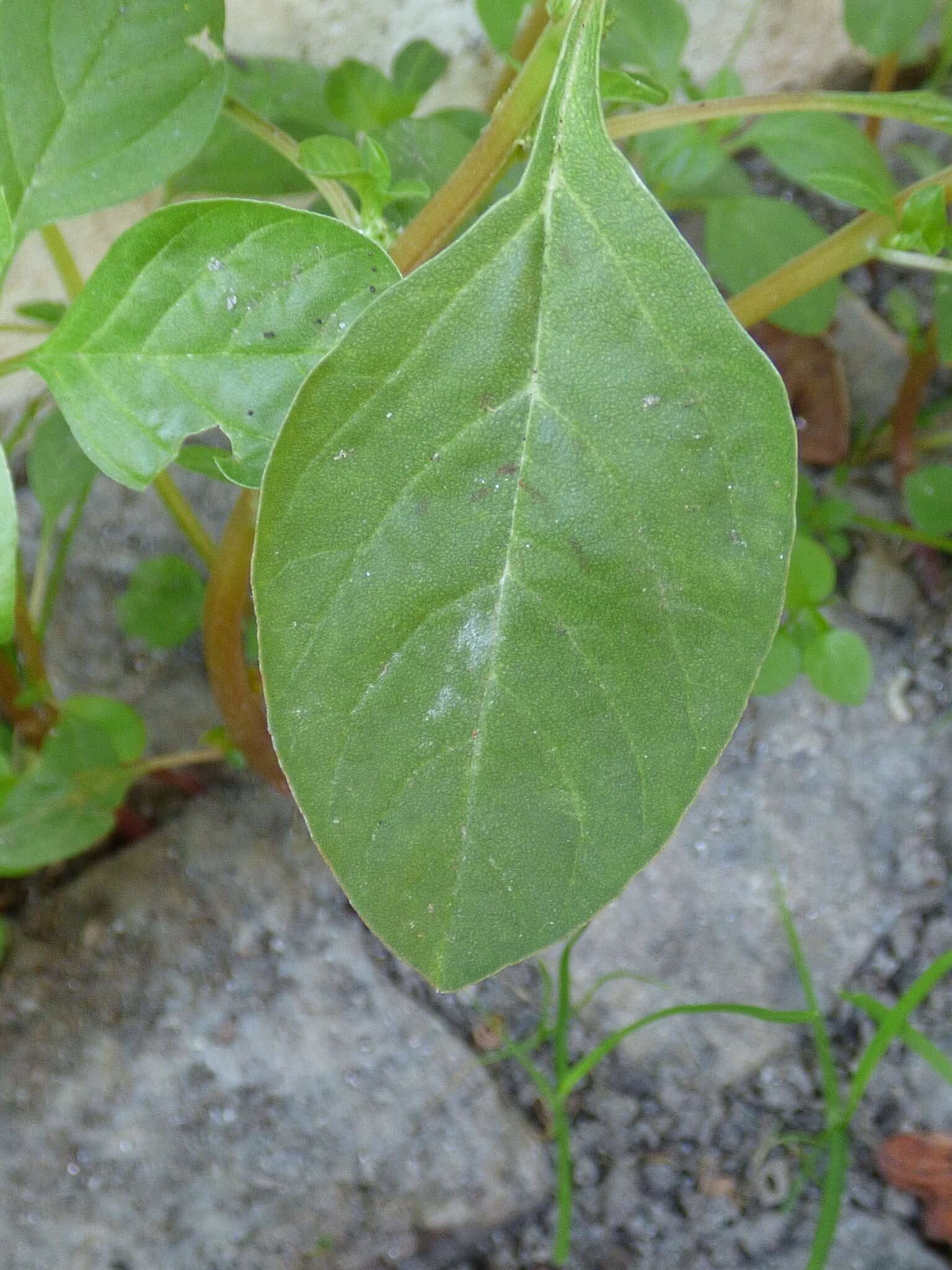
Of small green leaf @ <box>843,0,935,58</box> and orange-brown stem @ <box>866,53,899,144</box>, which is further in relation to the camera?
orange-brown stem @ <box>866,53,899,144</box>

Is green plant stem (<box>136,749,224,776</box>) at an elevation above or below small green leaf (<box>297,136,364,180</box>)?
below

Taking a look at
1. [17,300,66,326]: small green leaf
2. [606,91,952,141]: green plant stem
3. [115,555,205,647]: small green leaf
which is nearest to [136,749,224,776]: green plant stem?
[115,555,205,647]: small green leaf

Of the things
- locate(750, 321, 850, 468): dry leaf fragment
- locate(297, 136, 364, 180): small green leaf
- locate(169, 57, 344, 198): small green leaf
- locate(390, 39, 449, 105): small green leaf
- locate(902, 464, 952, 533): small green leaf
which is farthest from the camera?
locate(750, 321, 850, 468): dry leaf fragment

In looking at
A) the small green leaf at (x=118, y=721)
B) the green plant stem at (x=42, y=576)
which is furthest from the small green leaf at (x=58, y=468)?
Result: the small green leaf at (x=118, y=721)

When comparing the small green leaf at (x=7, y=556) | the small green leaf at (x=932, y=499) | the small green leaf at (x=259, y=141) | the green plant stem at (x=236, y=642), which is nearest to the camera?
the small green leaf at (x=7, y=556)

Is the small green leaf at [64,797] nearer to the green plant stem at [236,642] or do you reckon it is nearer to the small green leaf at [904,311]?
the green plant stem at [236,642]

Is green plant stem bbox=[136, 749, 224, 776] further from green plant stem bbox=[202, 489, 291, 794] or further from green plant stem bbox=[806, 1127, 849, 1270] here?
green plant stem bbox=[806, 1127, 849, 1270]

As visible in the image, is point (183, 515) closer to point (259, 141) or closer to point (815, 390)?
point (259, 141)

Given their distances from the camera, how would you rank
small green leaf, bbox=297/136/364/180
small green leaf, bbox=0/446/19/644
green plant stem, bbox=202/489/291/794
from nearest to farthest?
small green leaf, bbox=0/446/19/644 < small green leaf, bbox=297/136/364/180 < green plant stem, bbox=202/489/291/794
